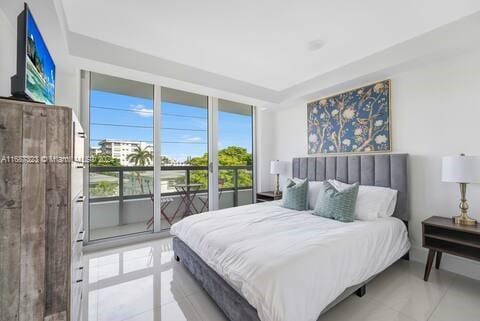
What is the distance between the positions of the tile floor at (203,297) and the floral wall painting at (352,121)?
1.59 m

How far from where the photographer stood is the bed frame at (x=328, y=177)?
1.56m

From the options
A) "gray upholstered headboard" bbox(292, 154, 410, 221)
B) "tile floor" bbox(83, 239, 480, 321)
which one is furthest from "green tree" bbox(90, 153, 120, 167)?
"gray upholstered headboard" bbox(292, 154, 410, 221)

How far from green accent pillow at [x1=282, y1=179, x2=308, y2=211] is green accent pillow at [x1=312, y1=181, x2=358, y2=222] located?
1.00ft

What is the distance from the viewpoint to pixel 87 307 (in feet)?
6.01

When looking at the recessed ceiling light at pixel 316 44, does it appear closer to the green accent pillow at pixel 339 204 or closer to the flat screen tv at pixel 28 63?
the green accent pillow at pixel 339 204

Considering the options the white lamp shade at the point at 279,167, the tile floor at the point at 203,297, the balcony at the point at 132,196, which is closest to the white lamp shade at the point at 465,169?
the tile floor at the point at 203,297

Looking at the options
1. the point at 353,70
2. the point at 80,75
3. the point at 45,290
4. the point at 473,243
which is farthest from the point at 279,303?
the point at 80,75

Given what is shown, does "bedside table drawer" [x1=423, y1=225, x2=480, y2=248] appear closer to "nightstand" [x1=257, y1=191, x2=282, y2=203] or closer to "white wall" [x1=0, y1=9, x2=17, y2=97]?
"nightstand" [x1=257, y1=191, x2=282, y2=203]

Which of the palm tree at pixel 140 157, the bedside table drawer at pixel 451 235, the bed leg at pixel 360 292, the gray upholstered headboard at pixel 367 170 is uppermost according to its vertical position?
the palm tree at pixel 140 157

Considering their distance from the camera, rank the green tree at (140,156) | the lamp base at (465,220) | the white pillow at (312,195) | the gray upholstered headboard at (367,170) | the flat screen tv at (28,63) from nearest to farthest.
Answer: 1. the flat screen tv at (28,63)
2. the lamp base at (465,220)
3. the gray upholstered headboard at (367,170)
4. the white pillow at (312,195)
5. the green tree at (140,156)

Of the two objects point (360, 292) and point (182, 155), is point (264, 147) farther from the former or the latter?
point (360, 292)

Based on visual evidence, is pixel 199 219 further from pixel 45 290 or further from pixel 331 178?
pixel 331 178

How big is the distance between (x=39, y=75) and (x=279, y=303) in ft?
6.98

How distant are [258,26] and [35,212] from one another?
7.76 feet
